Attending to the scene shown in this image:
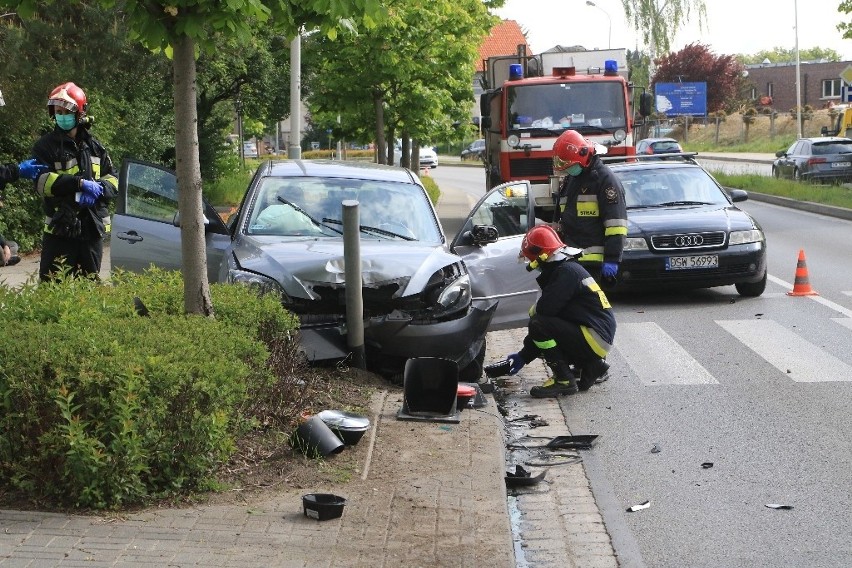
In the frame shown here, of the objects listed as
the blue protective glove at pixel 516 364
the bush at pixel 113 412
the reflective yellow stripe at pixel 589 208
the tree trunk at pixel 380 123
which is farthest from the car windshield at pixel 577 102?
the bush at pixel 113 412

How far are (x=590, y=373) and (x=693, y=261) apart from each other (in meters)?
4.41

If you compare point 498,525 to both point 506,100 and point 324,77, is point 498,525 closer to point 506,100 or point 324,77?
point 506,100

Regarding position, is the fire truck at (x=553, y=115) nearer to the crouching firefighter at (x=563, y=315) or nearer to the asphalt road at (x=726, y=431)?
the asphalt road at (x=726, y=431)

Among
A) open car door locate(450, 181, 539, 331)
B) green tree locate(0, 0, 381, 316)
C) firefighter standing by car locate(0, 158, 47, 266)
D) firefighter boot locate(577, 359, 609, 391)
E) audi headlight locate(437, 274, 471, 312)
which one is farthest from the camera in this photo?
open car door locate(450, 181, 539, 331)

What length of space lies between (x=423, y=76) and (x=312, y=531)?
22.0m

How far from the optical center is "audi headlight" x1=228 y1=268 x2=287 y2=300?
8180 mm

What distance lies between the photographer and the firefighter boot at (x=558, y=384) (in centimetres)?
892

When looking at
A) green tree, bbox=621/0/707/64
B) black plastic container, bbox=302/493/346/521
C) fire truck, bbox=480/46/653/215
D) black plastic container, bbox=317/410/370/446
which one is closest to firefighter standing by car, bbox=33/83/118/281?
black plastic container, bbox=317/410/370/446

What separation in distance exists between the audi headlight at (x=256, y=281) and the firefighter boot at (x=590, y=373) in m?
2.42

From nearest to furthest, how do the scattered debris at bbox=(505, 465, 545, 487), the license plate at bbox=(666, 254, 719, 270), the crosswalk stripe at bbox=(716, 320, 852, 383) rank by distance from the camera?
the scattered debris at bbox=(505, 465, 545, 487)
the crosswalk stripe at bbox=(716, 320, 852, 383)
the license plate at bbox=(666, 254, 719, 270)

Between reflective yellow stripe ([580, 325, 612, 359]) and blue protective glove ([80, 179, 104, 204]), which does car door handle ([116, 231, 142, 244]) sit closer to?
blue protective glove ([80, 179, 104, 204])

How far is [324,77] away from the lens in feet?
86.2

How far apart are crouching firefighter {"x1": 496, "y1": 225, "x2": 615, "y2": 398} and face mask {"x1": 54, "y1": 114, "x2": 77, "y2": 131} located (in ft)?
11.0

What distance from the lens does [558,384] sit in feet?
29.3
